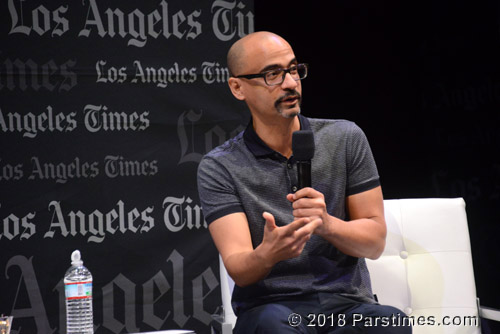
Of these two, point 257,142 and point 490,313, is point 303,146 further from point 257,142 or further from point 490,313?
point 490,313

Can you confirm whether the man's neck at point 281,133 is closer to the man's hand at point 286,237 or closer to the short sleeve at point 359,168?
the short sleeve at point 359,168

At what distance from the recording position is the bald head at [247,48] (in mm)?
2291

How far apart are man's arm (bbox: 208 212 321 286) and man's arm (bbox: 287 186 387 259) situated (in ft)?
0.14

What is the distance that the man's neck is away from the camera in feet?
7.53

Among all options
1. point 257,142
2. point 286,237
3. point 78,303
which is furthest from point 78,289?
point 257,142

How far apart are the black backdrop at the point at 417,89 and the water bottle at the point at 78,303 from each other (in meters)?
1.97

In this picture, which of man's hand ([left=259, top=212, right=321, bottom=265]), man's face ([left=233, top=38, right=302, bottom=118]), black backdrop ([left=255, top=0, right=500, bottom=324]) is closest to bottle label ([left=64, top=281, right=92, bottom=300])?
man's hand ([left=259, top=212, right=321, bottom=265])

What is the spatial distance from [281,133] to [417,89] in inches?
74.4

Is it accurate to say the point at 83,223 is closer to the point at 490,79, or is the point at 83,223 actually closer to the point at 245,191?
the point at 245,191

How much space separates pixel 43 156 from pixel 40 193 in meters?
0.19

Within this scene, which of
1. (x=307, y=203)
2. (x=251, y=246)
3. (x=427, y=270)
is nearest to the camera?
(x=307, y=203)

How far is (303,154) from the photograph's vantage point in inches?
74.4

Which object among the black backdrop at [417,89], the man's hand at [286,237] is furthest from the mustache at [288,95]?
the black backdrop at [417,89]

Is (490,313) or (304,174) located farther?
(490,313)
